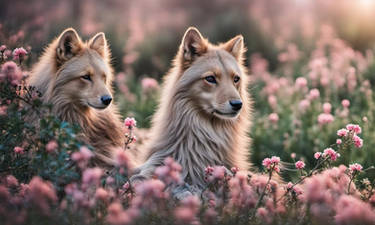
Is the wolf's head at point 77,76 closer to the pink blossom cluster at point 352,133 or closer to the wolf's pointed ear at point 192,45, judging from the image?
the wolf's pointed ear at point 192,45

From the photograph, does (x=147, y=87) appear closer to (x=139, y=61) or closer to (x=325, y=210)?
(x=139, y=61)

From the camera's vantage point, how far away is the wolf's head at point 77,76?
418cm

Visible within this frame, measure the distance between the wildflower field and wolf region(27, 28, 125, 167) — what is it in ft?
0.79

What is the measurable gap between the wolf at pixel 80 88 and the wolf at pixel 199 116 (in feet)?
1.59

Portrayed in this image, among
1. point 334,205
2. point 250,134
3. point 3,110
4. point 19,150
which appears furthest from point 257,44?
point 334,205

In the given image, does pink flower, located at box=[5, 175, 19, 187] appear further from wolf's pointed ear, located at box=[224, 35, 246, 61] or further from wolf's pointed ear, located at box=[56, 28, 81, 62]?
wolf's pointed ear, located at box=[224, 35, 246, 61]

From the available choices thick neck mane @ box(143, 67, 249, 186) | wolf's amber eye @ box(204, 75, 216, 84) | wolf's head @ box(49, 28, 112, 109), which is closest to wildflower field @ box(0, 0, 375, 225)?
thick neck mane @ box(143, 67, 249, 186)

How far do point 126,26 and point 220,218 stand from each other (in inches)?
496

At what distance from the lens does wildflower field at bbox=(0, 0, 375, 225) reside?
2.72 meters

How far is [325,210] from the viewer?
272 centimetres

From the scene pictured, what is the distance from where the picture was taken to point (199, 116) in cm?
438

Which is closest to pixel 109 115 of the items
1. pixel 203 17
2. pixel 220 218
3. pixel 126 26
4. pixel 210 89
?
pixel 210 89

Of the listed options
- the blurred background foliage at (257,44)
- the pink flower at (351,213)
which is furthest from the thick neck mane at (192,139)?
the pink flower at (351,213)

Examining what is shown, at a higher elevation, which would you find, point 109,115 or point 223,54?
point 223,54
